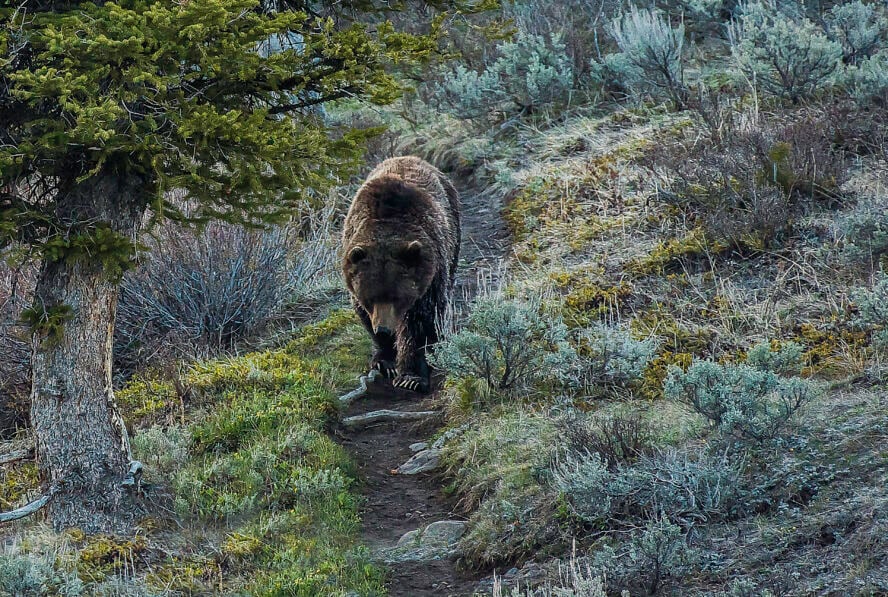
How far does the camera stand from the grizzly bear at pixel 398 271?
28.6 ft

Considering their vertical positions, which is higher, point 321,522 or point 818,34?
point 818,34

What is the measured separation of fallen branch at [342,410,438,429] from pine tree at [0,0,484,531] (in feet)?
8.03

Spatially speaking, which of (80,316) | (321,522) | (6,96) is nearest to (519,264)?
(321,522)

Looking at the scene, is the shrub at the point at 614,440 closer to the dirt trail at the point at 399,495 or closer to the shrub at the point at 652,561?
the shrub at the point at 652,561

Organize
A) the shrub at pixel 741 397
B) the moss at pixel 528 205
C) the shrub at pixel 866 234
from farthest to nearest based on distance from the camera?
the moss at pixel 528 205, the shrub at pixel 866 234, the shrub at pixel 741 397

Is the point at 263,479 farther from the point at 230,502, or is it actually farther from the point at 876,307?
the point at 876,307

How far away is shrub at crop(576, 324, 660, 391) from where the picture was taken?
7.03m

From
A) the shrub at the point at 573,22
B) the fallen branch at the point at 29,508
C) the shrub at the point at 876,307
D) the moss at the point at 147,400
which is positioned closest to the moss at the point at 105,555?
the fallen branch at the point at 29,508

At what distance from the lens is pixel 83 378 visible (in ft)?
18.7

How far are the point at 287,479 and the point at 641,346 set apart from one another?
2.80 meters

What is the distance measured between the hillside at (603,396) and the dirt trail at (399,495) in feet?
0.09

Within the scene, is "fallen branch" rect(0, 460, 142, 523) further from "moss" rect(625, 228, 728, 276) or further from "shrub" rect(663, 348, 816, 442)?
"moss" rect(625, 228, 728, 276)

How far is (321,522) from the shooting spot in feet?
19.8

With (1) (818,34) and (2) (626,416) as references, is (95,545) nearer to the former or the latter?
(2) (626,416)
